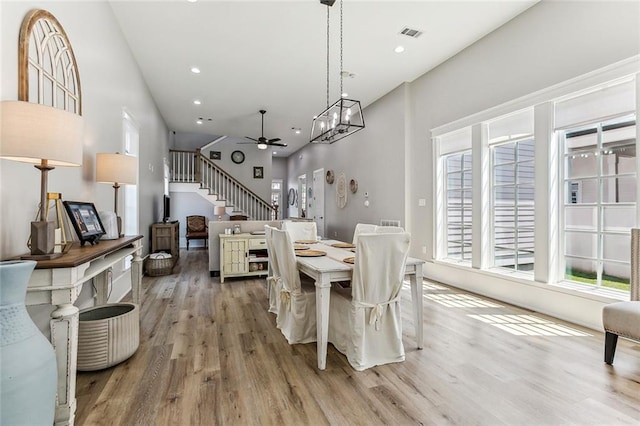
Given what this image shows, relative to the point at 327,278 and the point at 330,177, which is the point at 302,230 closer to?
the point at 327,278

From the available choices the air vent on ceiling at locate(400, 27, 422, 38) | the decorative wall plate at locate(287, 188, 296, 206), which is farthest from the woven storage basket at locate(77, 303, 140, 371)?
the decorative wall plate at locate(287, 188, 296, 206)

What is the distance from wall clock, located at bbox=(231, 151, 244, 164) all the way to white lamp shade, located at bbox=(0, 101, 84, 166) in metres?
8.87

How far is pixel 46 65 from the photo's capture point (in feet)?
6.81

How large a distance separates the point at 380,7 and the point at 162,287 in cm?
449

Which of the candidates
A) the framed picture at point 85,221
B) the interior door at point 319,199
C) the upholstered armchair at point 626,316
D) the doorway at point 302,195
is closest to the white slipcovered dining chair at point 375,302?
the upholstered armchair at point 626,316

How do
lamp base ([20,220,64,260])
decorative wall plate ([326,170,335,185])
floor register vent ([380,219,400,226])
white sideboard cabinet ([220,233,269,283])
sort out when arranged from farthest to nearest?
decorative wall plate ([326,170,335,185]), floor register vent ([380,219,400,226]), white sideboard cabinet ([220,233,269,283]), lamp base ([20,220,64,260])

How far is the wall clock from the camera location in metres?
10.2

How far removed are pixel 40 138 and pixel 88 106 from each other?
1.69 m

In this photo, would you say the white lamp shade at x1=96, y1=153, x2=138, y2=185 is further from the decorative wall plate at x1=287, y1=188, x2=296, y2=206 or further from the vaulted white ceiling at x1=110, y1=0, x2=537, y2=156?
the decorative wall plate at x1=287, y1=188, x2=296, y2=206

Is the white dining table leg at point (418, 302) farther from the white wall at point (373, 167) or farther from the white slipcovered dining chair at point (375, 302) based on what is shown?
the white wall at point (373, 167)

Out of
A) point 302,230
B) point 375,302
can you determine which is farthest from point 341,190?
point 375,302

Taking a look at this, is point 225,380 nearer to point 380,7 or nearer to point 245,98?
point 380,7

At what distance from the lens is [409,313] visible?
3275 mm

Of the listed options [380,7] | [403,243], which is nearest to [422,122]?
[380,7]
